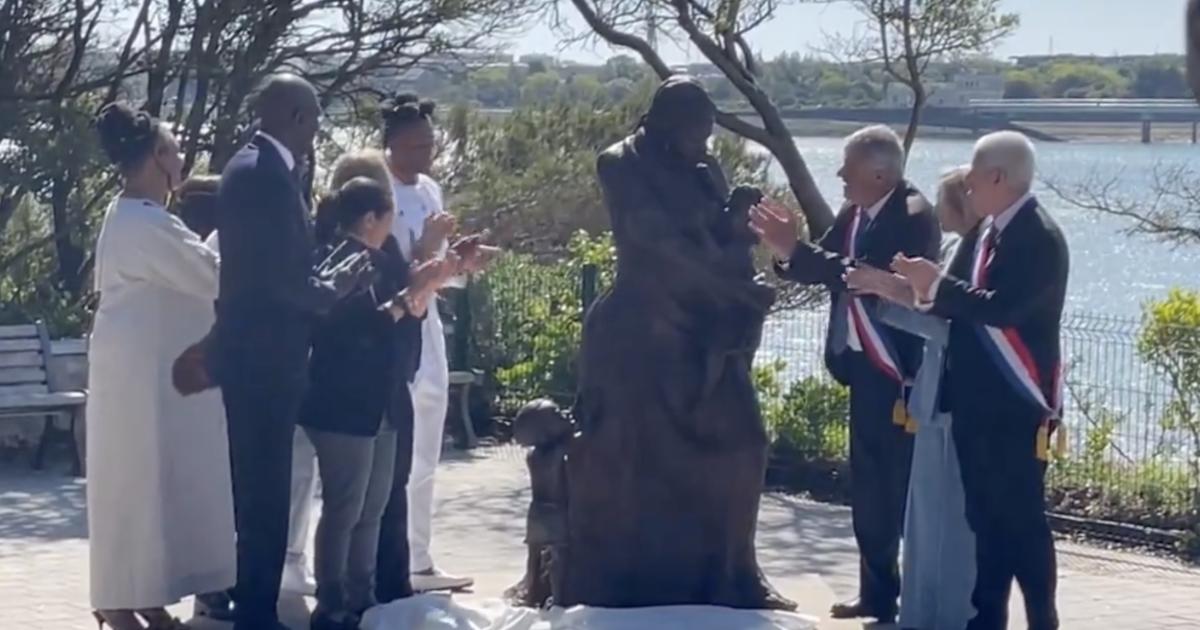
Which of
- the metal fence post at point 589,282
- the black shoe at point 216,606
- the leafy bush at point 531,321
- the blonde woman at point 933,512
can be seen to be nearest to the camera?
the blonde woman at point 933,512

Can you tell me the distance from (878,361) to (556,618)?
5.24 feet

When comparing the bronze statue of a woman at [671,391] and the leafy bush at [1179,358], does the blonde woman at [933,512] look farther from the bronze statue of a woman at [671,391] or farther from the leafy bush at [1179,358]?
the leafy bush at [1179,358]

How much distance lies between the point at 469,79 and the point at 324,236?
9.72 meters

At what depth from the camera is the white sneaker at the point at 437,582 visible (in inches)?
337

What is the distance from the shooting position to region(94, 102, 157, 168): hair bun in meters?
7.63

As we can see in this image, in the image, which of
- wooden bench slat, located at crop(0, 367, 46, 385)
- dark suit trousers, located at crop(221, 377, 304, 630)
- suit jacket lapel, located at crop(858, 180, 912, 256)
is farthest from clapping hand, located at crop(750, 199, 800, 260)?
wooden bench slat, located at crop(0, 367, 46, 385)

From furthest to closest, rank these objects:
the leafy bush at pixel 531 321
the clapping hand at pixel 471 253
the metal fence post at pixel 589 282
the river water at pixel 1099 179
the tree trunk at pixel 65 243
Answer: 1. the river water at pixel 1099 179
2. the tree trunk at pixel 65 243
3. the leafy bush at pixel 531 321
4. the metal fence post at pixel 589 282
5. the clapping hand at pixel 471 253

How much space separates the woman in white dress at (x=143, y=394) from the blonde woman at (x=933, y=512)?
247cm

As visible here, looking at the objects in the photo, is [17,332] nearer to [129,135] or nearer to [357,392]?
[129,135]

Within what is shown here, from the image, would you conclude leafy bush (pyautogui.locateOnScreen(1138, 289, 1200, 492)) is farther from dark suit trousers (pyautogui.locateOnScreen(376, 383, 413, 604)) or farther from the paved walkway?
dark suit trousers (pyautogui.locateOnScreen(376, 383, 413, 604))

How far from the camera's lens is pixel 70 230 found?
15.6 m

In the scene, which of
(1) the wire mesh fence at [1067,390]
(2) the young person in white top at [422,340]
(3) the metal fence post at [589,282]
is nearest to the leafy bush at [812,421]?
(1) the wire mesh fence at [1067,390]

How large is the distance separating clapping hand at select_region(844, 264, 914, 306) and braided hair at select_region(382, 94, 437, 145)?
7.40ft

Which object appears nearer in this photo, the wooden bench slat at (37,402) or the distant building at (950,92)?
the wooden bench slat at (37,402)
